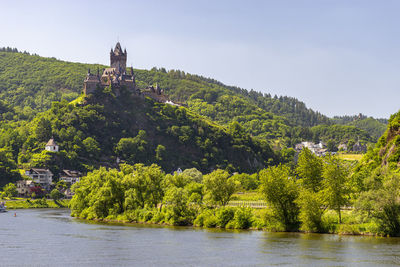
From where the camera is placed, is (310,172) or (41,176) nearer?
(310,172)

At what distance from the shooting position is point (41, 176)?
193 meters

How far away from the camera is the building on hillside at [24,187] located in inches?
7072

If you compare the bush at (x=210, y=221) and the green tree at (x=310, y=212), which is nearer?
the green tree at (x=310, y=212)

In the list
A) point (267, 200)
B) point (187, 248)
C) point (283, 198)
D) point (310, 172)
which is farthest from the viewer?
point (310, 172)

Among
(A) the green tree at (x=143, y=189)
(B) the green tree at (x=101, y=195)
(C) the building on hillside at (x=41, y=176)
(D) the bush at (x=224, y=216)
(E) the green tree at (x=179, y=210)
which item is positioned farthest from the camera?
(C) the building on hillside at (x=41, y=176)

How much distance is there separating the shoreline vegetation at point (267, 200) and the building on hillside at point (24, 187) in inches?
2838

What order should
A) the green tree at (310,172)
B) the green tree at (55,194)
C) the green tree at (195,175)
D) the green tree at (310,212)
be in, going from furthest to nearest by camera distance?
the green tree at (55,194)
the green tree at (195,175)
the green tree at (310,172)
the green tree at (310,212)

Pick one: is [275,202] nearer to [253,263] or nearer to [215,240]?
[215,240]

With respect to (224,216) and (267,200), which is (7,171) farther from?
(267,200)

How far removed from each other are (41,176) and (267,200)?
427ft

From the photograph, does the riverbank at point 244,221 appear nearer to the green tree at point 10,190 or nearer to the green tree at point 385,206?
the green tree at point 385,206

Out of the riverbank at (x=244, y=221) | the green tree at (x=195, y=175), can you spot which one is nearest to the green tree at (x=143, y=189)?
the riverbank at (x=244, y=221)

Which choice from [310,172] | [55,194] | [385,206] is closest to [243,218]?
[310,172]

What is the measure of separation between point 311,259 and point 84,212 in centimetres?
6181
